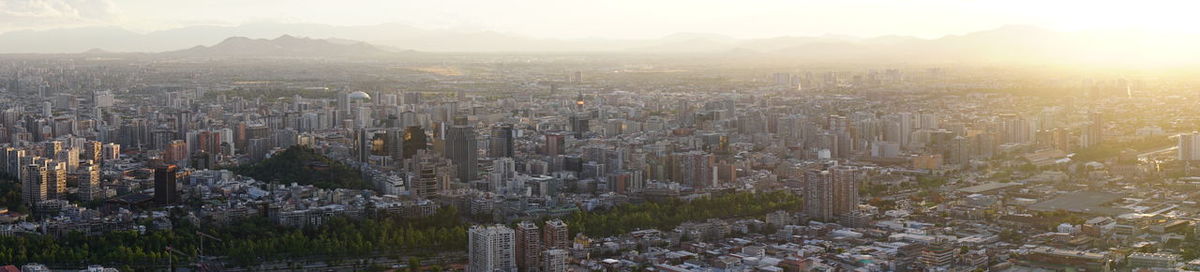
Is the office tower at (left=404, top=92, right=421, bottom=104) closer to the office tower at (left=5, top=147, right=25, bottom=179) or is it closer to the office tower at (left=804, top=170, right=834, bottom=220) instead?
the office tower at (left=5, top=147, right=25, bottom=179)

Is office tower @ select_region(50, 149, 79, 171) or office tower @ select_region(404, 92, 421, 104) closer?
office tower @ select_region(50, 149, 79, 171)

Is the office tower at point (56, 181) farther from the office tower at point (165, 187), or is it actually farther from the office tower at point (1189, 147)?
the office tower at point (1189, 147)

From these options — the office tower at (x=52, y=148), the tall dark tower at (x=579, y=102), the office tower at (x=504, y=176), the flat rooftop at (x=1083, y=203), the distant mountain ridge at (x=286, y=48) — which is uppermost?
the distant mountain ridge at (x=286, y=48)

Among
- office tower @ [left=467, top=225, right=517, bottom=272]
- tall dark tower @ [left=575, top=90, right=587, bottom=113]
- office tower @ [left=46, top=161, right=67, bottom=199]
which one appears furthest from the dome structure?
office tower @ [left=467, top=225, right=517, bottom=272]

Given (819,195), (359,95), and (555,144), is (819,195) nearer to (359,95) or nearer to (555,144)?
(555,144)

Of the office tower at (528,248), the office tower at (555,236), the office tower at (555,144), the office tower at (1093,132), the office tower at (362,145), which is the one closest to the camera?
the office tower at (528,248)

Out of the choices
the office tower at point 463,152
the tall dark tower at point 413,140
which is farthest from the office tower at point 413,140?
the office tower at point 463,152
